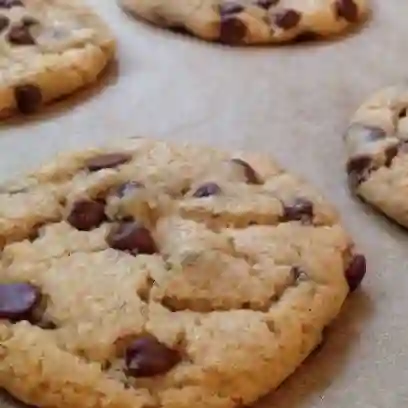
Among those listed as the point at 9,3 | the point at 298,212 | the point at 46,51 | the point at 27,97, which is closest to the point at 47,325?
the point at 298,212

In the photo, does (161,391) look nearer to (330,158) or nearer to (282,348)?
(282,348)

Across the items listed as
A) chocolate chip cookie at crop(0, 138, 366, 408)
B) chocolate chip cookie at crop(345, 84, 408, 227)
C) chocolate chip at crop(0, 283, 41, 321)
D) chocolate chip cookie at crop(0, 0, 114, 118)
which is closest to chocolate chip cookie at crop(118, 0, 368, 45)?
chocolate chip cookie at crop(0, 0, 114, 118)

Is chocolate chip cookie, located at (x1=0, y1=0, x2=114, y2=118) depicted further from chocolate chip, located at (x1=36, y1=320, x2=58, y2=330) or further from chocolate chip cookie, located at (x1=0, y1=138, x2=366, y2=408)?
chocolate chip, located at (x1=36, y1=320, x2=58, y2=330)

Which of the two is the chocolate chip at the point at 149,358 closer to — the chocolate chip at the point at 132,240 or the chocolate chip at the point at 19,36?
the chocolate chip at the point at 132,240

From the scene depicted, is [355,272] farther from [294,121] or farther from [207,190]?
[294,121]

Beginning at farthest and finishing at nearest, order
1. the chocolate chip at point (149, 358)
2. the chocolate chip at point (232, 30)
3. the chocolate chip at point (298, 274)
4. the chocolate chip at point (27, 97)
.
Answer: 1. the chocolate chip at point (232, 30)
2. the chocolate chip at point (27, 97)
3. the chocolate chip at point (298, 274)
4. the chocolate chip at point (149, 358)

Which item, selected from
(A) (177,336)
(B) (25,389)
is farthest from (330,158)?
(B) (25,389)

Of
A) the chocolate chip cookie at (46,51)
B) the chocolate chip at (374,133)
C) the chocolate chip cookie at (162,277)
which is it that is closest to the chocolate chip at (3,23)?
the chocolate chip cookie at (46,51)
